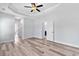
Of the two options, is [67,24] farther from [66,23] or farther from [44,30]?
[44,30]

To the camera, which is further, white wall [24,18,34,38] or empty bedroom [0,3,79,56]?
white wall [24,18,34,38]

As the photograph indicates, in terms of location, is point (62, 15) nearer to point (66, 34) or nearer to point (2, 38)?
point (66, 34)

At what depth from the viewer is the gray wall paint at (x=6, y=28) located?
6607 mm

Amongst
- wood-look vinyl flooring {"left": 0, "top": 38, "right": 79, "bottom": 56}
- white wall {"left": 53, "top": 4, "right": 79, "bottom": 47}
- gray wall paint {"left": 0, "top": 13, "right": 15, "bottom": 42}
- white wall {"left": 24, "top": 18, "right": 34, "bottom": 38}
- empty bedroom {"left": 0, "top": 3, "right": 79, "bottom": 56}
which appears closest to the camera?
wood-look vinyl flooring {"left": 0, "top": 38, "right": 79, "bottom": 56}

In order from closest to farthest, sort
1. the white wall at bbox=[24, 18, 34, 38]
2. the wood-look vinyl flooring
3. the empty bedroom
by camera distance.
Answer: the wood-look vinyl flooring → the empty bedroom → the white wall at bbox=[24, 18, 34, 38]

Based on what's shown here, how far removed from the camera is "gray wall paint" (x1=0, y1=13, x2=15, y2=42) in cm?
661

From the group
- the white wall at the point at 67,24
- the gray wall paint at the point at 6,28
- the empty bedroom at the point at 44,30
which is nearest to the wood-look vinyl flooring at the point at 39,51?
the empty bedroom at the point at 44,30

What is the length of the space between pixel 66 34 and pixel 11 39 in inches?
169

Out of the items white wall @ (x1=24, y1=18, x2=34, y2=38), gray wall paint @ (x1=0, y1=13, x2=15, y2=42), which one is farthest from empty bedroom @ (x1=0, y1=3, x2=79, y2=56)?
white wall @ (x1=24, y1=18, x2=34, y2=38)

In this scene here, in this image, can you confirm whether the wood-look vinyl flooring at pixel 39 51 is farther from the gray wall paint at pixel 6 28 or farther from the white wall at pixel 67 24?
the gray wall paint at pixel 6 28

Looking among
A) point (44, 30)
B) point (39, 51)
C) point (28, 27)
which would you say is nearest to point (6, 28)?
point (28, 27)

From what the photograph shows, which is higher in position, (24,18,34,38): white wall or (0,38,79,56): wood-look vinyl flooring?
(24,18,34,38): white wall

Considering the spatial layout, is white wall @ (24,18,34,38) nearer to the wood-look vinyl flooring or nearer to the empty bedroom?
the empty bedroom

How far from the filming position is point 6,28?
6926 mm
